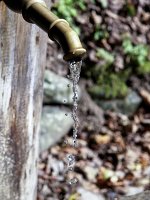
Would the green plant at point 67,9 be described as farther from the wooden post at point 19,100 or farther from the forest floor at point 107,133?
the wooden post at point 19,100

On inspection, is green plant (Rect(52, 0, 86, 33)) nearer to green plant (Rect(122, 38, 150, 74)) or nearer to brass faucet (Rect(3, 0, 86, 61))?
green plant (Rect(122, 38, 150, 74))

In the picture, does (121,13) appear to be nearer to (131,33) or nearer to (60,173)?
(131,33)

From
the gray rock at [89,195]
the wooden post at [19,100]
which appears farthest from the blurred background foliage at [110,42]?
the wooden post at [19,100]

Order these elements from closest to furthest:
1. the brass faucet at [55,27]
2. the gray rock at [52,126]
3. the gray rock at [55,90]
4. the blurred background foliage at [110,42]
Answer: the brass faucet at [55,27] < the gray rock at [52,126] < the gray rock at [55,90] < the blurred background foliage at [110,42]

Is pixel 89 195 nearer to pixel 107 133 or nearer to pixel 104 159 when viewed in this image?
pixel 104 159

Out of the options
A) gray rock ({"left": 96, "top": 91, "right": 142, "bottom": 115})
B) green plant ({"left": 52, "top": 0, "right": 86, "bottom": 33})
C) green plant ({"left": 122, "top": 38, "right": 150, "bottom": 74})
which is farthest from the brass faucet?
green plant ({"left": 122, "top": 38, "right": 150, "bottom": 74})

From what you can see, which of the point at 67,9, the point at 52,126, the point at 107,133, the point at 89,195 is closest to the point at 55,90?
the point at 52,126
